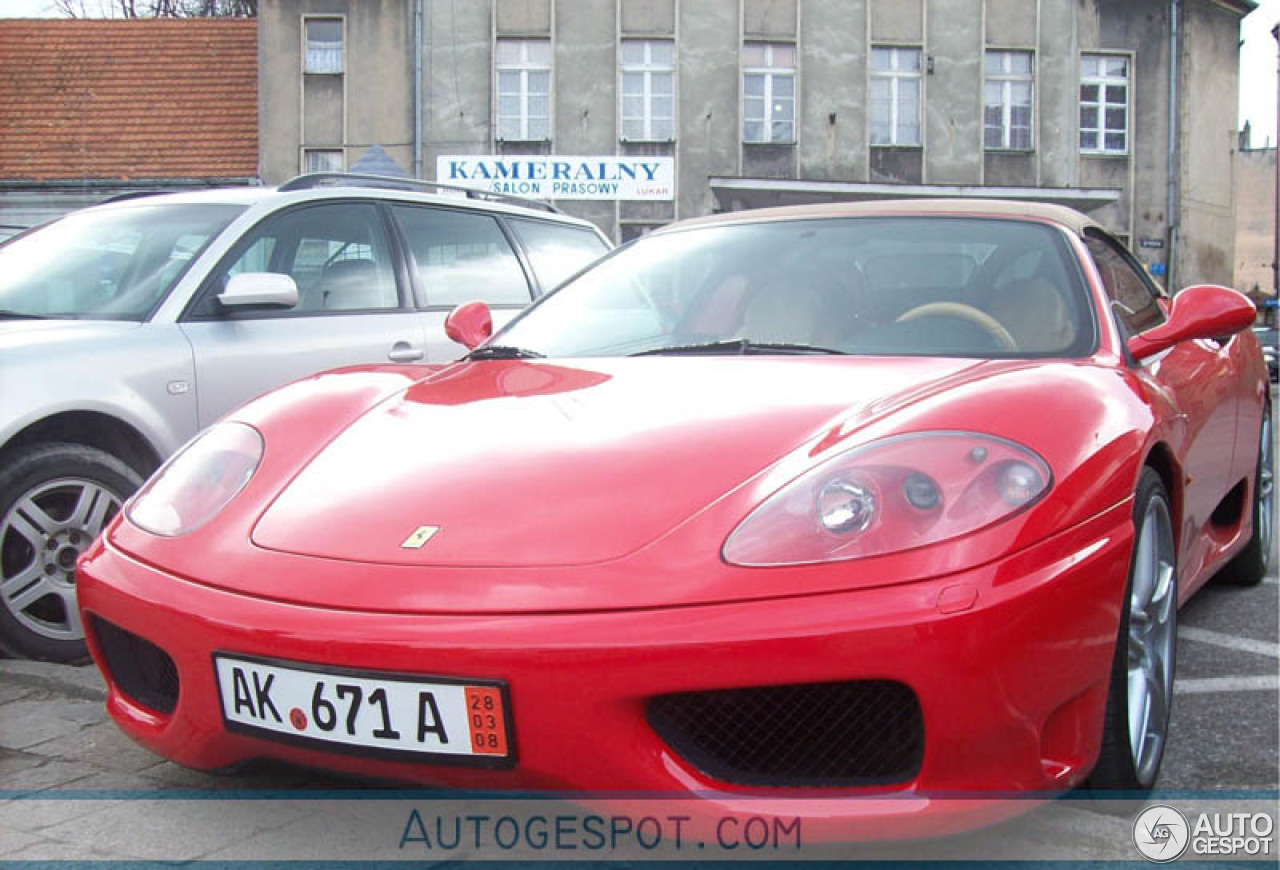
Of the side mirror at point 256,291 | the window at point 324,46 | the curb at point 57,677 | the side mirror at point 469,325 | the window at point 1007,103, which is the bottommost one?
the curb at point 57,677

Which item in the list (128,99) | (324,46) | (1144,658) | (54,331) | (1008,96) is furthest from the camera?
(128,99)

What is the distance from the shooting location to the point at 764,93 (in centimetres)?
2514

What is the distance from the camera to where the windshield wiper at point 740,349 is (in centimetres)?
300

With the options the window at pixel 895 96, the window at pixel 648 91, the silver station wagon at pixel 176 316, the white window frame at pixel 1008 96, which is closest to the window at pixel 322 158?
the window at pixel 648 91

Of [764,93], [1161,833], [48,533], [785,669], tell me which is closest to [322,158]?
[764,93]

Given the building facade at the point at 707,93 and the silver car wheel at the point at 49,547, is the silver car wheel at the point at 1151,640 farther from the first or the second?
the building facade at the point at 707,93

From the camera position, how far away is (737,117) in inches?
981

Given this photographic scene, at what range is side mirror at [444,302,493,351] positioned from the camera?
12.2 ft

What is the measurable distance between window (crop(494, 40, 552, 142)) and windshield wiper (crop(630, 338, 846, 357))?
879 inches

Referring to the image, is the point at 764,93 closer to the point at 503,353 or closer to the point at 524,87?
the point at 524,87

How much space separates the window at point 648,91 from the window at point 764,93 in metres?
1.42

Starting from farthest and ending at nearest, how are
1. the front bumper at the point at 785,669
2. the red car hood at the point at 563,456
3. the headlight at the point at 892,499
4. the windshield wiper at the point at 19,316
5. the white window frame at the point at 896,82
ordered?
the white window frame at the point at 896,82, the windshield wiper at the point at 19,316, the red car hood at the point at 563,456, the headlight at the point at 892,499, the front bumper at the point at 785,669

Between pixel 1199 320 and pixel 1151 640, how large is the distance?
0.87 metres

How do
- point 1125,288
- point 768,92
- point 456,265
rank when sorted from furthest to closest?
point 768,92, point 456,265, point 1125,288
